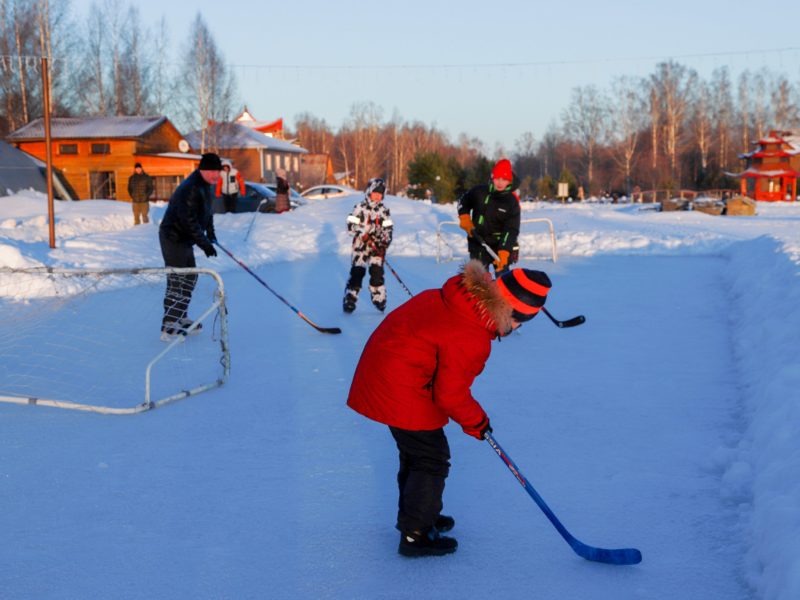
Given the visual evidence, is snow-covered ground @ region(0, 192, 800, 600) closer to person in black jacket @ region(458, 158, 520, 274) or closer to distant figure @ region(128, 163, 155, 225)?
person in black jacket @ region(458, 158, 520, 274)

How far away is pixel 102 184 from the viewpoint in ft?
114

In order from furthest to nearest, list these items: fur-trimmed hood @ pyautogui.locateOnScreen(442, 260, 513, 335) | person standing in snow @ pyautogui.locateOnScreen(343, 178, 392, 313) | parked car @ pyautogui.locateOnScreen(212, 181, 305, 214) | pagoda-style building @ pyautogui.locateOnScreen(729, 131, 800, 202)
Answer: pagoda-style building @ pyautogui.locateOnScreen(729, 131, 800, 202), parked car @ pyautogui.locateOnScreen(212, 181, 305, 214), person standing in snow @ pyautogui.locateOnScreen(343, 178, 392, 313), fur-trimmed hood @ pyautogui.locateOnScreen(442, 260, 513, 335)

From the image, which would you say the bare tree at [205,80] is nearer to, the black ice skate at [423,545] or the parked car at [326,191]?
the parked car at [326,191]

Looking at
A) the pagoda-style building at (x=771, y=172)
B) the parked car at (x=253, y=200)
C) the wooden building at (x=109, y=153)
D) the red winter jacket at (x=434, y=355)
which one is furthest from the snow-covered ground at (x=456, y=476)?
the pagoda-style building at (x=771, y=172)

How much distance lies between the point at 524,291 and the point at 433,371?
0.41 m

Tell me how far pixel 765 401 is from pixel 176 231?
15.1ft

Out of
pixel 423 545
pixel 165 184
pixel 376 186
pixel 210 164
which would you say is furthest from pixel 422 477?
pixel 165 184

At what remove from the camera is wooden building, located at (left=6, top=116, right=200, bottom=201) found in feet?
111

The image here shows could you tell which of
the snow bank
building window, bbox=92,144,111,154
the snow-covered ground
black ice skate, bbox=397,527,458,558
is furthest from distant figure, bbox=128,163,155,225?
building window, bbox=92,144,111,154

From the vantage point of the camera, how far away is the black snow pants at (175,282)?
6508 mm

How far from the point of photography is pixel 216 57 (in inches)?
A: 1540

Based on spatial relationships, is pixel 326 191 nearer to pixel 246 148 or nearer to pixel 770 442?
pixel 246 148

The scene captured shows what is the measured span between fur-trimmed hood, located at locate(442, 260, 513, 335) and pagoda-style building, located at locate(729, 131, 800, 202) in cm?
4304

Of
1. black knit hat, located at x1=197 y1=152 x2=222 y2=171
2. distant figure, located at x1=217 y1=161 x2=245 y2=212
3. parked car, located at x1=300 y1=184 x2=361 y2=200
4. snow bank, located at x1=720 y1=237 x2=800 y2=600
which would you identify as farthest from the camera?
parked car, located at x1=300 y1=184 x2=361 y2=200
